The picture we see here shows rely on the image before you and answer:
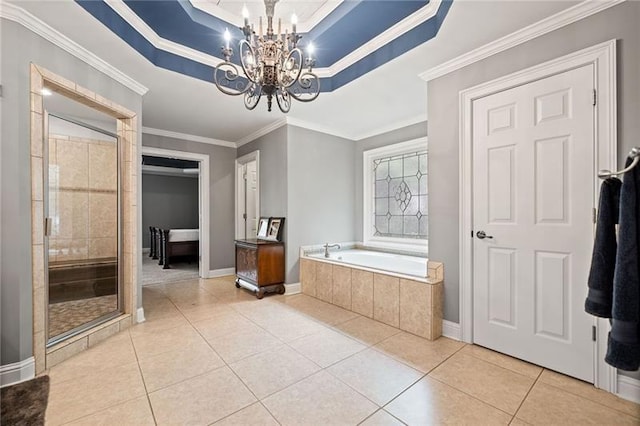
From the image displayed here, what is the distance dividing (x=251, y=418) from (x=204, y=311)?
1.94 metres

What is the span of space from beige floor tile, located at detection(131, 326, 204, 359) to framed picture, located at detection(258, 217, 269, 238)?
173cm

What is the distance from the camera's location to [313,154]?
409 cm

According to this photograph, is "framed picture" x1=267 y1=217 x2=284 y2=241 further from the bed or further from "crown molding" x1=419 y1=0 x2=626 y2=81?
the bed

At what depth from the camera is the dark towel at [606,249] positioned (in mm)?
1055

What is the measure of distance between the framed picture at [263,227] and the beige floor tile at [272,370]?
2134mm

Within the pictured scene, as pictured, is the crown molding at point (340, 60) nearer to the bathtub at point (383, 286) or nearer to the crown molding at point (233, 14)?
the crown molding at point (233, 14)

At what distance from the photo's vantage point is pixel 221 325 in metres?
2.74

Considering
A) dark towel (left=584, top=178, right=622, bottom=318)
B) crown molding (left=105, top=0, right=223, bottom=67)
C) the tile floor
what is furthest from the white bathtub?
crown molding (left=105, top=0, right=223, bottom=67)

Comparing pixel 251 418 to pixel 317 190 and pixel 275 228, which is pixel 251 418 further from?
pixel 317 190

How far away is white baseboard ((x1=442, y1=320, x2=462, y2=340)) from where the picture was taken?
239 centimetres

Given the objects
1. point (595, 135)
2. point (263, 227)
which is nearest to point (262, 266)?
point (263, 227)

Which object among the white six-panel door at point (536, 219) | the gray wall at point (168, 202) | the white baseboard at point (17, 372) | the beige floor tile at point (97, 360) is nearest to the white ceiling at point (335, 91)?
the white six-panel door at point (536, 219)

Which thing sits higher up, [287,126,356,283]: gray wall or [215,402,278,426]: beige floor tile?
[287,126,356,283]: gray wall

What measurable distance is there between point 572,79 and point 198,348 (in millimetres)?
3470
